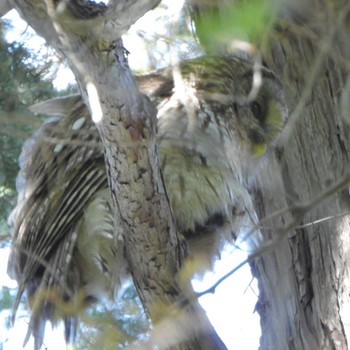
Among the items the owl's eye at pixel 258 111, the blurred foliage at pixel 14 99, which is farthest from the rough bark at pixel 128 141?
the owl's eye at pixel 258 111

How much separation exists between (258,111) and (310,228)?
58 centimetres

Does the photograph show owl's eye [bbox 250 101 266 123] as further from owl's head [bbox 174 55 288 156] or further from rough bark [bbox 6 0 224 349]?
rough bark [bbox 6 0 224 349]

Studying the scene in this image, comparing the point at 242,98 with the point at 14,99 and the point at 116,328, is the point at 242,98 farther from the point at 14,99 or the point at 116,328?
the point at 116,328

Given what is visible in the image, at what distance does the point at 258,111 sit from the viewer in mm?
3773

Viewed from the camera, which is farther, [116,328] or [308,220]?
[308,220]

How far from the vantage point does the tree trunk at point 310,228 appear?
3.29 metres

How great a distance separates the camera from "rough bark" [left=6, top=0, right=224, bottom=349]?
2.43 metres

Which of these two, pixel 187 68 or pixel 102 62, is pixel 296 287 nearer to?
pixel 187 68

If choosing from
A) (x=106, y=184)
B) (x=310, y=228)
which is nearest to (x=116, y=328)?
(x=106, y=184)

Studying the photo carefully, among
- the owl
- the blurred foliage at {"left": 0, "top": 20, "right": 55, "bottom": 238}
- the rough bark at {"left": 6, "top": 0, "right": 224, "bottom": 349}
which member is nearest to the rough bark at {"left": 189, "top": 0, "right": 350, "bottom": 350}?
the owl

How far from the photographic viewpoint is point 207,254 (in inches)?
140

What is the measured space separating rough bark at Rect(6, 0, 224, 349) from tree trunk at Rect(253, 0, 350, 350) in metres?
0.49

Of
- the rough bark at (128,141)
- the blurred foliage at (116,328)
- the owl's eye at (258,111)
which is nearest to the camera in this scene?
the blurred foliage at (116,328)

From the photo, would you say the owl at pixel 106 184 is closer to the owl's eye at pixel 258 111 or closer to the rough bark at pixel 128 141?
the owl's eye at pixel 258 111
